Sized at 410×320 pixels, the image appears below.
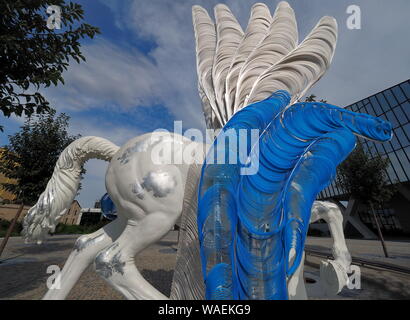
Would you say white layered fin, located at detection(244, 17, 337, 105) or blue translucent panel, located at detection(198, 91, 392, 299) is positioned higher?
white layered fin, located at detection(244, 17, 337, 105)

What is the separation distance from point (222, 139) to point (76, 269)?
1.58 meters

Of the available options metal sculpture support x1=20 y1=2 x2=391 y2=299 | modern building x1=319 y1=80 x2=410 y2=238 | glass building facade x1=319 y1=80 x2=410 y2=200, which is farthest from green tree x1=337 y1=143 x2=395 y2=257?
modern building x1=319 y1=80 x2=410 y2=238

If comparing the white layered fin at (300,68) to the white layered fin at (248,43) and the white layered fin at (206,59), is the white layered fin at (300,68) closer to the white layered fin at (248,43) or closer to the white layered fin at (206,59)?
the white layered fin at (248,43)

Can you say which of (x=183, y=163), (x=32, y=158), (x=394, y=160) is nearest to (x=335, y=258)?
(x=183, y=163)

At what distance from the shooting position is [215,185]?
159cm

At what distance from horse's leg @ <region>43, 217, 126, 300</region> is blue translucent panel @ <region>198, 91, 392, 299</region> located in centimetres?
91

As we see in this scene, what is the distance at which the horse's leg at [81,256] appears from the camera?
1.72m

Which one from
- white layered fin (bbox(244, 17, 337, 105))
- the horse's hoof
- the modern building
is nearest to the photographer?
the horse's hoof

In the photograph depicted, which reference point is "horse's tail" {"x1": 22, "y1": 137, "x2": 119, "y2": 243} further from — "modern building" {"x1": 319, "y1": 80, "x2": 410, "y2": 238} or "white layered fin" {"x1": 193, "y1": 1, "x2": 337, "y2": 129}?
"modern building" {"x1": 319, "y1": 80, "x2": 410, "y2": 238}

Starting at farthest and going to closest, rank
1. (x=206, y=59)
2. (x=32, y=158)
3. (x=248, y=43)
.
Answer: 1. (x=32, y=158)
2. (x=206, y=59)
3. (x=248, y=43)

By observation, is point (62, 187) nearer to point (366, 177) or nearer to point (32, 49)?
point (32, 49)

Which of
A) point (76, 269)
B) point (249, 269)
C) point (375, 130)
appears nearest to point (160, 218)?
point (249, 269)

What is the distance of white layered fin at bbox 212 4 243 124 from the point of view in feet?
7.59

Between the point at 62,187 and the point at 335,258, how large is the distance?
9.10 feet
